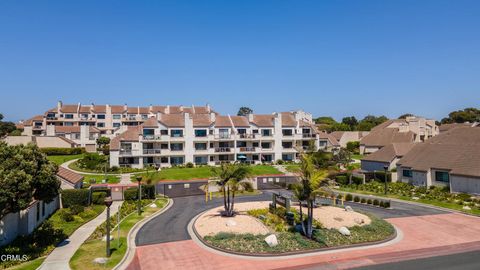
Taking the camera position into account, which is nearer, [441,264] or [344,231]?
[441,264]

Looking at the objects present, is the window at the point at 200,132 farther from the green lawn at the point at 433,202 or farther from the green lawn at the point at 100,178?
the green lawn at the point at 433,202

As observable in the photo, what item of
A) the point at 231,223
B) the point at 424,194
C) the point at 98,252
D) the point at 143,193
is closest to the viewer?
the point at 98,252

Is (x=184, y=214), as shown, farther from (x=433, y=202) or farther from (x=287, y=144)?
(x=287, y=144)

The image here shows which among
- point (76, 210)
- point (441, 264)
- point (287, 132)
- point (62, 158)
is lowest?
point (441, 264)

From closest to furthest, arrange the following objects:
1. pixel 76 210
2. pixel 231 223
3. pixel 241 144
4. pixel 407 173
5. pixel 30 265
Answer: pixel 30 265 < pixel 231 223 < pixel 76 210 < pixel 407 173 < pixel 241 144

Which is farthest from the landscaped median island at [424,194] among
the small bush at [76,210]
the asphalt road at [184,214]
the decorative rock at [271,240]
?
the small bush at [76,210]

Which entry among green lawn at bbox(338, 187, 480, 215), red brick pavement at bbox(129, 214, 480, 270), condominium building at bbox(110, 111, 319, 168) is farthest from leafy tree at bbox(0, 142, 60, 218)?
condominium building at bbox(110, 111, 319, 168)

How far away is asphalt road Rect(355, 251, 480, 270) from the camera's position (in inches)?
797

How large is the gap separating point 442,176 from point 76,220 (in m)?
46.4

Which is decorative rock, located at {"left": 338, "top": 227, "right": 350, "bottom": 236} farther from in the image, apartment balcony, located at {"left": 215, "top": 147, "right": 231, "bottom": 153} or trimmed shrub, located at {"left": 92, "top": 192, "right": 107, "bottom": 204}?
apartment balcony, located at {"left": 215, "top": 147, "right": 231, "bottom": 153}

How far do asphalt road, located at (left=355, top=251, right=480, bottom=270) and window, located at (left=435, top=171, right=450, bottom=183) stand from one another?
25.5 meters

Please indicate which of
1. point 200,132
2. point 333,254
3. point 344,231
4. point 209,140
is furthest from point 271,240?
point 200,132

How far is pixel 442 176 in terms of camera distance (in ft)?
149

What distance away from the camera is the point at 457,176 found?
1679 inches
